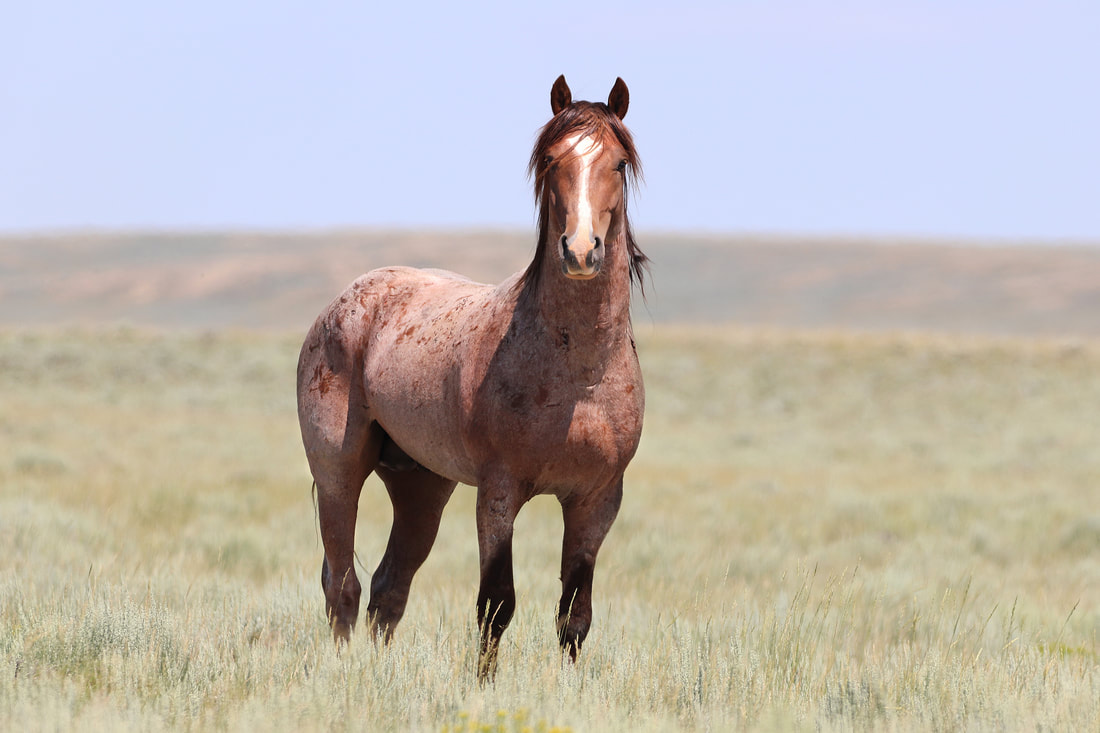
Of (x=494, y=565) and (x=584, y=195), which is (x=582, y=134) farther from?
(x=494, y=565)

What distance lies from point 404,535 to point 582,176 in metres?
2.50

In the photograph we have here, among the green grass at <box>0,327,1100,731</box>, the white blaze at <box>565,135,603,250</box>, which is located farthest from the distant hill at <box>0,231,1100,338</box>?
the white blaze at <box>565,135,603,250</box>

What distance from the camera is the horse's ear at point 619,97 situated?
4.55 m

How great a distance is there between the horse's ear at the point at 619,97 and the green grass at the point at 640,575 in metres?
2.21

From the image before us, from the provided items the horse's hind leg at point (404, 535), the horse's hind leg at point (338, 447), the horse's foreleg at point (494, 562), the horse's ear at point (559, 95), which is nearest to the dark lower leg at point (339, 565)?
the horse's hind leg at point (338, 447)

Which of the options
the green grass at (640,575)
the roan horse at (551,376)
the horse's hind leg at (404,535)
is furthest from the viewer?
the horse's hind leg at (404,535)

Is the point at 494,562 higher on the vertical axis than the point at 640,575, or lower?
higher

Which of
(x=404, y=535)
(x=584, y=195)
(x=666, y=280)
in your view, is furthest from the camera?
(x=666, y=280)

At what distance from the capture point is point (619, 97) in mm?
4555

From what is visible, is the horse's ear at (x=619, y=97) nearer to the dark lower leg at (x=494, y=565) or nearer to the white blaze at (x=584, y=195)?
the white blaze at (x=584, y=195)

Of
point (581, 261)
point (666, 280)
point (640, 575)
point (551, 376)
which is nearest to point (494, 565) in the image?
point (551, 376)

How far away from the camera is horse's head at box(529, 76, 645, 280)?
3908mm

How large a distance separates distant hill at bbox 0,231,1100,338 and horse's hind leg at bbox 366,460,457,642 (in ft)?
210

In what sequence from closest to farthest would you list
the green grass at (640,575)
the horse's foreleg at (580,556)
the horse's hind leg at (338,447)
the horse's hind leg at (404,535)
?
the green grass at (640,575)
the horse's foreleg at (580,556)
the horse's hind leg at (338,447)
the horse's hind leg at (404,535)
